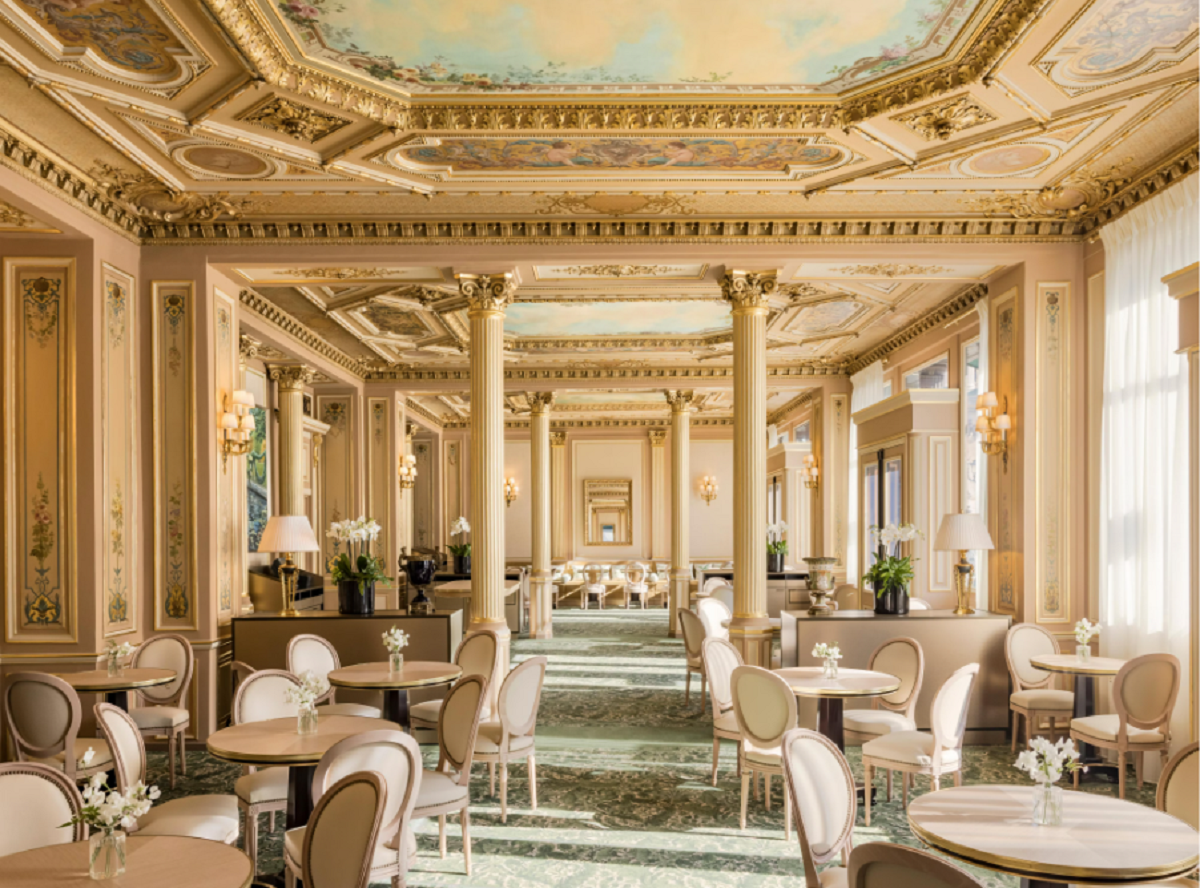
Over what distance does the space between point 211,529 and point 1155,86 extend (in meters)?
6.81

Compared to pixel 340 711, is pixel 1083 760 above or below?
below

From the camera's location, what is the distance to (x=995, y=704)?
24.1 feet

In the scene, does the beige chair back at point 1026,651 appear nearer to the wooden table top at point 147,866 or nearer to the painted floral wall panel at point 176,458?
the wooden table top at point 147,866

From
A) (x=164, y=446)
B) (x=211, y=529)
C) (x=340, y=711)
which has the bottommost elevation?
(x=340, y=711)

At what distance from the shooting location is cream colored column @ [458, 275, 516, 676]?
24.6 ft

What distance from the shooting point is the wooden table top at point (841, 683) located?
5457 mm

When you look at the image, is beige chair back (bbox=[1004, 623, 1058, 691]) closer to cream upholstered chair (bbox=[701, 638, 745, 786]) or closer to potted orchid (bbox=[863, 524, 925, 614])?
potted orchid (bbox=[863, 524, 925, 614])

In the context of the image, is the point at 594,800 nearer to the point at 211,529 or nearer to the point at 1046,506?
the point at 211,529

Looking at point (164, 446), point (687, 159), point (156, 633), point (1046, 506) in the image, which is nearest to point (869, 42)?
point (687, 159)

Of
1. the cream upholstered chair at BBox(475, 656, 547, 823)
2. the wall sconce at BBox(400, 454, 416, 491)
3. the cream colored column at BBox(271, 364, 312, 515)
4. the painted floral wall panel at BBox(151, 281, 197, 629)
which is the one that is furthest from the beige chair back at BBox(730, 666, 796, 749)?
the wall sconce at BBox(400, 454, 416, 491)

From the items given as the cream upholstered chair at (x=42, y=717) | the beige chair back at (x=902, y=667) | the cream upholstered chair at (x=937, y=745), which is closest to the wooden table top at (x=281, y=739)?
the cream upholstered chair at (x=42, y=717)

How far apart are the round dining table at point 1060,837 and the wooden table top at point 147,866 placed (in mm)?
2298

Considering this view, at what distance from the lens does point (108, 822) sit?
9.32ft

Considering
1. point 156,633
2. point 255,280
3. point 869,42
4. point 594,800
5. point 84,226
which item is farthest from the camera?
point 255,280
